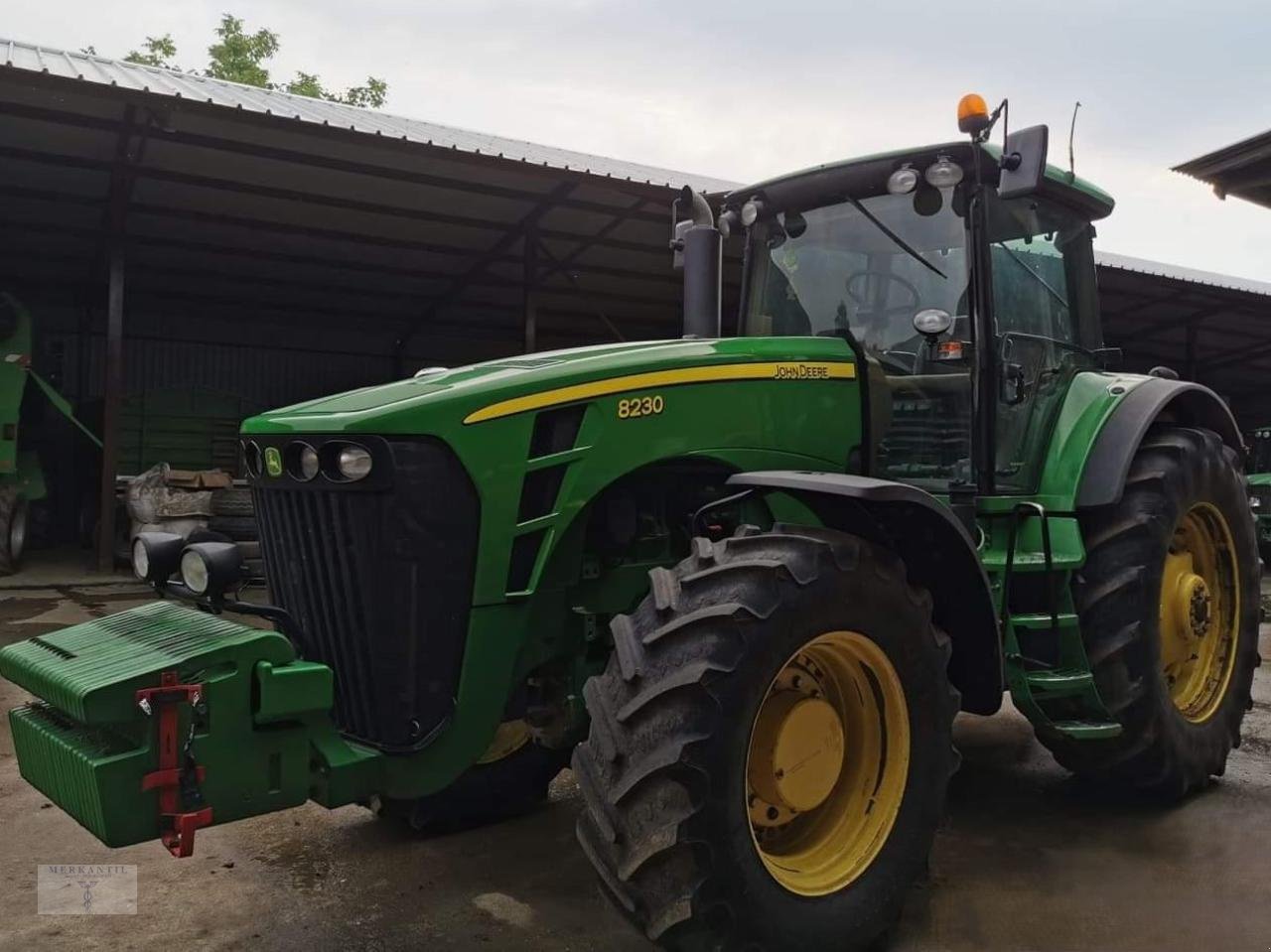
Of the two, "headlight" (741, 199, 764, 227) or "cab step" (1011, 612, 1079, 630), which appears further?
"headlight" (741, 199, 764, 227)

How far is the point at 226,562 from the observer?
8.57 ft

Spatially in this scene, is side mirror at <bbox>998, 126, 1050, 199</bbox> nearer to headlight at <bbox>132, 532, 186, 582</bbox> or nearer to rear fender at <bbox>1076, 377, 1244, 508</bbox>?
→ rear fender at <bbox>1076, 377, 1244, 508</bbox>

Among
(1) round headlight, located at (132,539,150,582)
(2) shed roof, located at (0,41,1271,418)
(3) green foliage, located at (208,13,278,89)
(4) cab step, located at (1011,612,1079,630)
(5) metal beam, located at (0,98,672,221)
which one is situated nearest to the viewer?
(1) round headlight, located at (132,539,150,582)

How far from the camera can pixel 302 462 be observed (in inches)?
108

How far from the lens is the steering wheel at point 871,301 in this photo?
3682 millimetres

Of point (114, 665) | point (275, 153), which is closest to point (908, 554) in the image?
point (114, 665)

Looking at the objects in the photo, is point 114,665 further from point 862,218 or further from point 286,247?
point 286,247

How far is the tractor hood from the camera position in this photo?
2594 millimetres

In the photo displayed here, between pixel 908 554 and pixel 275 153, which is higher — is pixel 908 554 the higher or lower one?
the lower one

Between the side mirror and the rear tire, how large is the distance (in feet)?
4.35

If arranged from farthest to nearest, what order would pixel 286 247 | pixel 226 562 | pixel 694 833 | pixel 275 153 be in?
1. pixel 286 247
2. pixel 275 153
3. pixel 226 562
4. pixel 694 833

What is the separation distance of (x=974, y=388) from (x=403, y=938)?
2574mm

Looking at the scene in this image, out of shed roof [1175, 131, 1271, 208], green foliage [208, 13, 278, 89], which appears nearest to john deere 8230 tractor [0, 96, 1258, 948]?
shed roof [1175, 131, 1271, 208]

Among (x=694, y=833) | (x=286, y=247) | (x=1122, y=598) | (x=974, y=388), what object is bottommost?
(x=694, y=833)
